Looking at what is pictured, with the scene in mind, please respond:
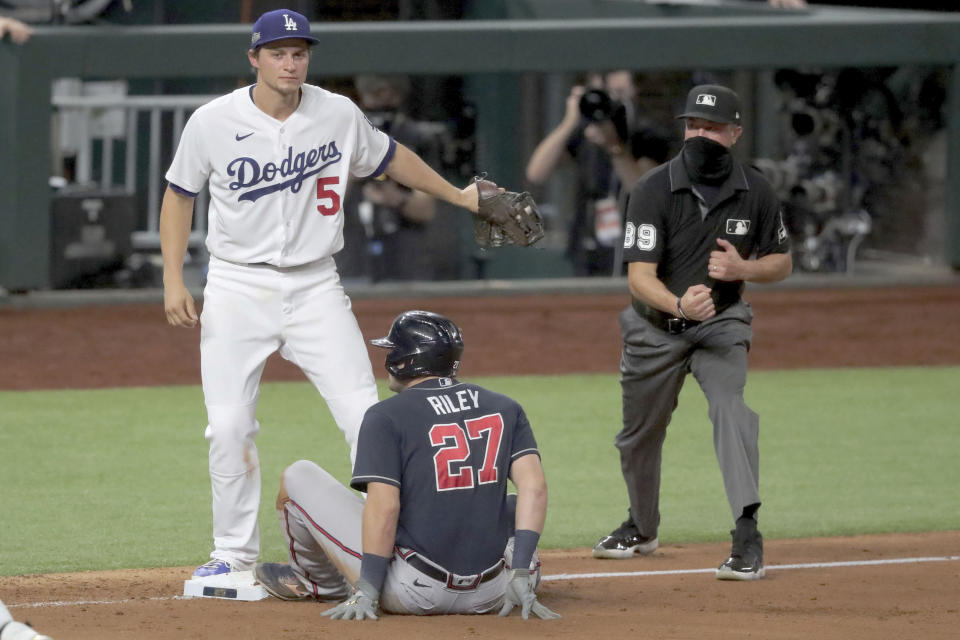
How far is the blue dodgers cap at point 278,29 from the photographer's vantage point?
4.95 m

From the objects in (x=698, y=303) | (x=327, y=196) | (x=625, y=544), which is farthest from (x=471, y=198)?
(x=625, y=544)

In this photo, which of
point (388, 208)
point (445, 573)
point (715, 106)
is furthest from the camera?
point (388, 208)

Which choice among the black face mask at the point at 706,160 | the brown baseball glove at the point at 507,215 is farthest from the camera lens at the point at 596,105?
the brown baseball glove at the point at 507,215

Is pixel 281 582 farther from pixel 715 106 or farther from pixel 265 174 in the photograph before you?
pixel 715 106

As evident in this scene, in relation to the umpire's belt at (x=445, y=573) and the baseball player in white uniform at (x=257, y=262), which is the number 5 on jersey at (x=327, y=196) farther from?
the umpire's belt at (x=445, y=573)

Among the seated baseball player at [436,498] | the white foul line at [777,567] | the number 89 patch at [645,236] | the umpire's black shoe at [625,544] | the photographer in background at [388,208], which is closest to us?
the seated baseball player at [436,498]

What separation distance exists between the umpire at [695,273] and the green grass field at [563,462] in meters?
0.83

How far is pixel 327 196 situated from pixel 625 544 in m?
1.88

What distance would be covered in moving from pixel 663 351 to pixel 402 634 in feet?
6.04

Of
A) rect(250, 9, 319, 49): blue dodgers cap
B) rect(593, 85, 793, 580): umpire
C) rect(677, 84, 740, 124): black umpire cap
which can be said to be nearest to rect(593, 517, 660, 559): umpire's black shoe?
rect(593, 85, 793, 580): umpire

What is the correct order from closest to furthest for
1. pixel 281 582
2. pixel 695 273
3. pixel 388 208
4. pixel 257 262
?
pixel 281 582, pixel 257 262, pixel 695 273, pixel 388 208

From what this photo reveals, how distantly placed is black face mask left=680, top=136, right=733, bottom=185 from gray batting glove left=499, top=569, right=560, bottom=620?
187cm

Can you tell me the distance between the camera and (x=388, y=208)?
10.9 meters

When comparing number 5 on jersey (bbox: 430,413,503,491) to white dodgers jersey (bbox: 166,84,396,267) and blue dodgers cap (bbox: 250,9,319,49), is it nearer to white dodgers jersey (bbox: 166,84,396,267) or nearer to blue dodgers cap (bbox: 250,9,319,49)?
white dodgers jersey (bbox: 166,84,396,267)
